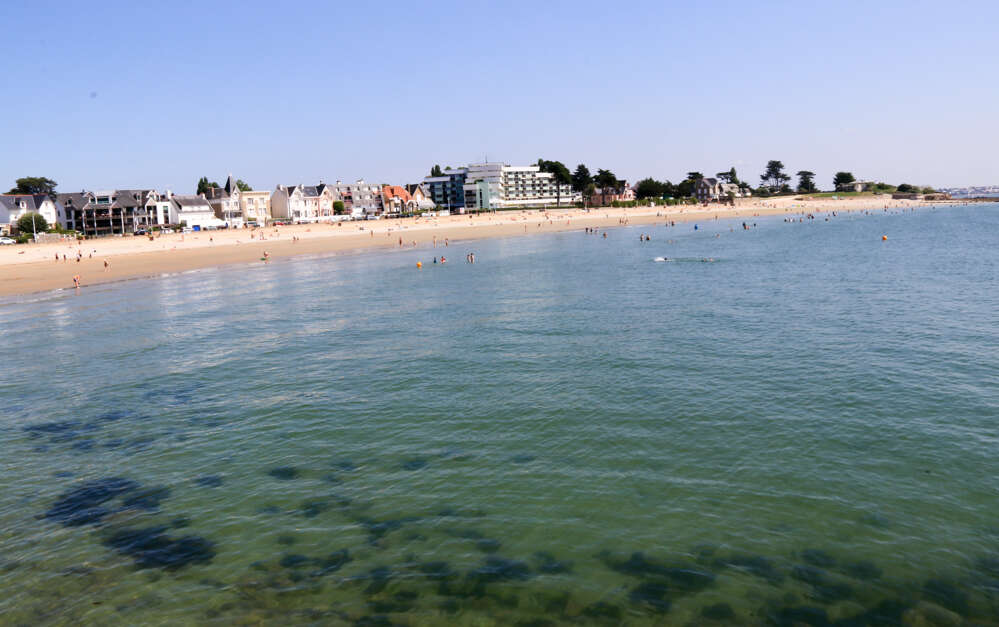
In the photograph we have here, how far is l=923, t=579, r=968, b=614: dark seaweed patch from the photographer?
9734 mm

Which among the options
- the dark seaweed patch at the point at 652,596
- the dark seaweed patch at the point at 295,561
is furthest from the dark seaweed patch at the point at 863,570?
the dark seaweed patch at the point at 295,561

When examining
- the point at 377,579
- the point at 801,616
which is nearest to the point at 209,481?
the point at 377,579

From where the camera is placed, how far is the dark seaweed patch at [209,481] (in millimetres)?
15070

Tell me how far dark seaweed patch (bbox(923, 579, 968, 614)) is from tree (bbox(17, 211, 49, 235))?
125762 mm

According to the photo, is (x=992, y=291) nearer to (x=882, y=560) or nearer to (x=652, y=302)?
(x=652, y=302)

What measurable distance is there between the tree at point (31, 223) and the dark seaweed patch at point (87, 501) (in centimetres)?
11137

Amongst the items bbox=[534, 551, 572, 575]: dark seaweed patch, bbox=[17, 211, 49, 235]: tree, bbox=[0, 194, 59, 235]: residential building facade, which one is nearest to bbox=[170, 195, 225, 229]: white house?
bbox=[0, 194, 59, 235]: residential building facade

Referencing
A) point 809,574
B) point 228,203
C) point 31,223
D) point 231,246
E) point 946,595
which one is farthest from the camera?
point 228,203

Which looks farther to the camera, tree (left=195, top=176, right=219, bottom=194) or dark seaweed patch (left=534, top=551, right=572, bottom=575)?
tree (left=195, top=176, right=219, bottom=194)

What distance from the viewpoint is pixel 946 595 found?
10039mm

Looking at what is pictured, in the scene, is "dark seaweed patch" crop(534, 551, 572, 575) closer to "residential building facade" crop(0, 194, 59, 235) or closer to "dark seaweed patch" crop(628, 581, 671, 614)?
"dark seaweed patch" crop(628, 581, 671, 614)

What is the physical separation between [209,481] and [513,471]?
7.40 metres

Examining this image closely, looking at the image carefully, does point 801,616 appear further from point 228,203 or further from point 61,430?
point 228,203

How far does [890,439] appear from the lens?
53.3 ft
